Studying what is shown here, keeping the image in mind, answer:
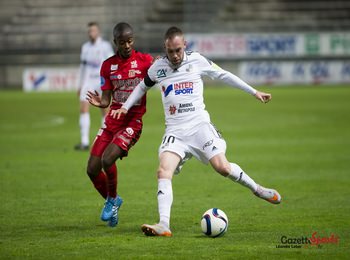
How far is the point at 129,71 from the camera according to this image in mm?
9773

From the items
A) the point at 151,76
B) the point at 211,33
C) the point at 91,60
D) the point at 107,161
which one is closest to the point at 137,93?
the point at 151,76

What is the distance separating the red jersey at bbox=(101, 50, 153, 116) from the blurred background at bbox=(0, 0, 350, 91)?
27.7 meters

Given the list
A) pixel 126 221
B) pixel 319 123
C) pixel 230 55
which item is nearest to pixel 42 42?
pixel 230 55

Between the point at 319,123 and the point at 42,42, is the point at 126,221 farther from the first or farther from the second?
the point at 42,42

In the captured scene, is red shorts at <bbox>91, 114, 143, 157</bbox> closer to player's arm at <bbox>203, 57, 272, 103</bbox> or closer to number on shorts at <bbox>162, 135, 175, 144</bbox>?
number on shorts at <bbox>162, 135, 175, 144</bbox>

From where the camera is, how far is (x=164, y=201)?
8758mm

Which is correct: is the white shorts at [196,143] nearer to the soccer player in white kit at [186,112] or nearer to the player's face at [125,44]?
the soccer player in white kit at [186,112]

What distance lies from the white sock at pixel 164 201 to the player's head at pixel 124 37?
5.75 feet

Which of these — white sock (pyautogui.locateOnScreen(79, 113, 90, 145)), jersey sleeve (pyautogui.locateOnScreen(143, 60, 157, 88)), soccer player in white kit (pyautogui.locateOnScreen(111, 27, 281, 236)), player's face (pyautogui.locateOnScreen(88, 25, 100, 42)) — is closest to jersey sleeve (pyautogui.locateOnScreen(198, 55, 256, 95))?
soccer player in white kit (pyautogui.locateOnScreen(111, 27, 281, 236))

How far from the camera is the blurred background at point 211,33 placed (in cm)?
3850

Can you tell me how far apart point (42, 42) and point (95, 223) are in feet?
109

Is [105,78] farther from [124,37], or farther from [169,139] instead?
[169,139]

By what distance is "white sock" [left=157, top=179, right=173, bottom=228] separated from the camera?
28.5 ft

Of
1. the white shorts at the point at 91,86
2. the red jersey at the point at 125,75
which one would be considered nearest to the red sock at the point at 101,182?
the red jersey at the point at 125,75
